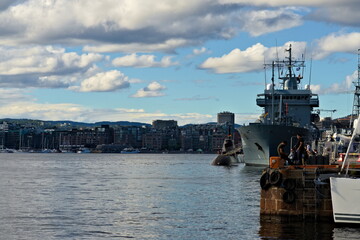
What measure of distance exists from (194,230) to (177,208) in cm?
1019

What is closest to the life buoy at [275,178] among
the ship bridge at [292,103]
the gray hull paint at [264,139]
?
the gray hull paint at [264,139]

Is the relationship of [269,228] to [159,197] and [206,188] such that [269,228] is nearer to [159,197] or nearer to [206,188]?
[159,197]

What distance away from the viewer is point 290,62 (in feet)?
376

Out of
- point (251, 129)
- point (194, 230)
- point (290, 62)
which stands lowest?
point (194, 230)

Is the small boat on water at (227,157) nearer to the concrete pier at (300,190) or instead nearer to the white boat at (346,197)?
the concrete pier at (300,190)

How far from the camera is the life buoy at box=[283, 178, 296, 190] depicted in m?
31.5

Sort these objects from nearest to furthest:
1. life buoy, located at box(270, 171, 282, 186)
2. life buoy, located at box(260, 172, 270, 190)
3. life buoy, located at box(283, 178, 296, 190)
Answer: life buoy, located at box(283, 178, 296, 190) → life buoy, located at box(270, 171, 282, 186) → life buoy, located at box(260, 172, 270, 190)

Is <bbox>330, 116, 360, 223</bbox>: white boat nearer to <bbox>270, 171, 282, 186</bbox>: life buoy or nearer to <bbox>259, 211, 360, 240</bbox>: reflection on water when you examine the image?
<bbox>259, 211, 360, 240</bbox>: reflection on water

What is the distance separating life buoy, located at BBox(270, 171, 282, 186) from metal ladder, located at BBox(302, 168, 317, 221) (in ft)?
3.58

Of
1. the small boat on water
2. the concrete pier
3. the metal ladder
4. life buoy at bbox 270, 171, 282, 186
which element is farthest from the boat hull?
the small boat on water

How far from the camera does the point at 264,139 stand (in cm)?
9594

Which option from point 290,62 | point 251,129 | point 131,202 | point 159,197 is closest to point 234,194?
point 159,197

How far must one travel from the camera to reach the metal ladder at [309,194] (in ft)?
103

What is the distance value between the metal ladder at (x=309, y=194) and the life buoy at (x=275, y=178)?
3.58 ft
